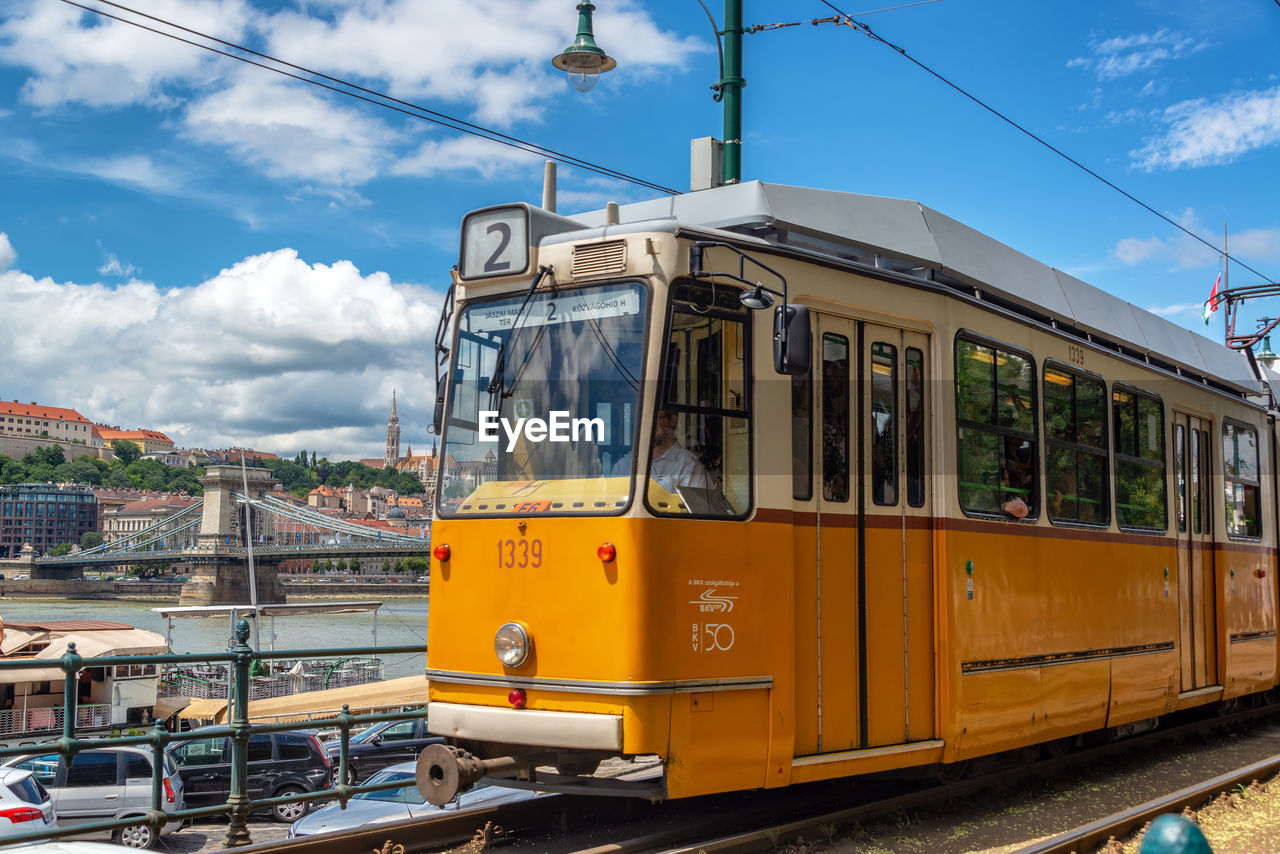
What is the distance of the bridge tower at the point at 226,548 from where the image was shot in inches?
3415

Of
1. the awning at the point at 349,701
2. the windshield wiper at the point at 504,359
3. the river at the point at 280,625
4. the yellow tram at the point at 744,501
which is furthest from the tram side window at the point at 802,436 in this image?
the river at the point at 280,625

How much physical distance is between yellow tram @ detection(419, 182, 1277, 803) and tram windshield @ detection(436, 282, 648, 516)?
1cm

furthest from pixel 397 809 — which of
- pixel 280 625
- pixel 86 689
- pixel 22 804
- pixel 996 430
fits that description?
pixel 280 625

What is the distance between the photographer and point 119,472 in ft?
647

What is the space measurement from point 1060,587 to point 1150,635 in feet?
5.75

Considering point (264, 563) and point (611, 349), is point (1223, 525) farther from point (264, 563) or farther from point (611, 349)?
point (264, 563)

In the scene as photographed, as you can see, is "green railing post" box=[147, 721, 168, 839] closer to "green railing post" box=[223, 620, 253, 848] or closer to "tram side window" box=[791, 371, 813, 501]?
"green railing post" box=[223, 620, 253, 848]

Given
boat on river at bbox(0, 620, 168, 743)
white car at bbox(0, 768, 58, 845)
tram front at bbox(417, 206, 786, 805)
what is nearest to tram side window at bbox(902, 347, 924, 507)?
tram front at bbox(417, 206, 786, 805)

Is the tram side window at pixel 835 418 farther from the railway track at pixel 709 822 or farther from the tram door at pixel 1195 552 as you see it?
the tram door at pixel 1195 552

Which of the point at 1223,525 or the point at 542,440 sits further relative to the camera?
the point at 1223,525

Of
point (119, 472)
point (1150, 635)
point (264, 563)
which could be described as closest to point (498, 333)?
point (1150, 635)

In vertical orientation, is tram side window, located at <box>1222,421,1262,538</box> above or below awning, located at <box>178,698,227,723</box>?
above

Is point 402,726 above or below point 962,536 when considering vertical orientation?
below

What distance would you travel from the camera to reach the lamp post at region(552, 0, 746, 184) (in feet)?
30.0
